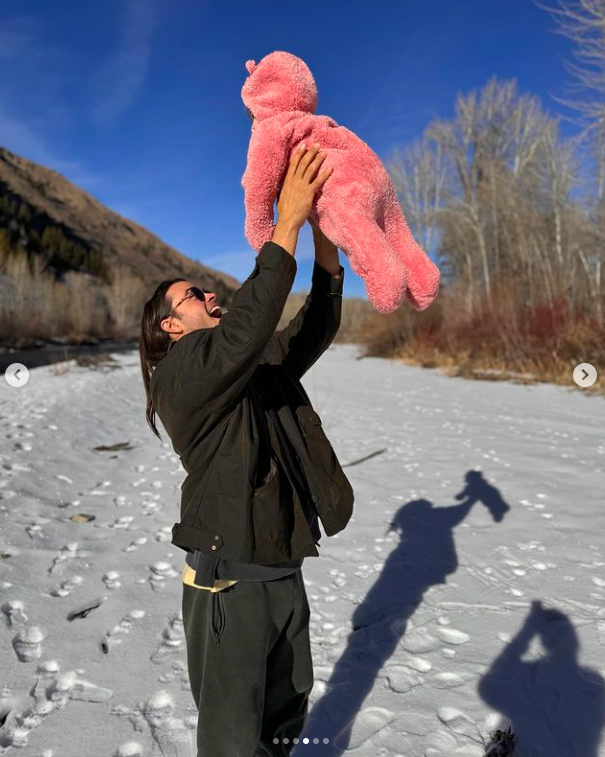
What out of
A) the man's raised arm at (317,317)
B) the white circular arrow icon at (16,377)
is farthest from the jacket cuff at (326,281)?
the white circular arrow icon at (16,377)

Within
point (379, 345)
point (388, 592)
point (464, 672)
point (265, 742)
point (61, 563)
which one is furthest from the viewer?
point (379, 345)

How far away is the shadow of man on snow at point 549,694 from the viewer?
1774 millimetres

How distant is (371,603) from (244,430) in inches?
75.8

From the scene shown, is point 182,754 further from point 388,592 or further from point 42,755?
point 388,592

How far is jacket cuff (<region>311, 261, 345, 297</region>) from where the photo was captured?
151 centimetres

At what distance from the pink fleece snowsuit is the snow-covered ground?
1.66 meters

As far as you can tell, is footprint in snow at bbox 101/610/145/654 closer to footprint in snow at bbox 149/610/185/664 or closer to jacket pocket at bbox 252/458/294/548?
footprint in snow at bbox 149/610/185/664

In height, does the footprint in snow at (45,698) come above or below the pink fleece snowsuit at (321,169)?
below

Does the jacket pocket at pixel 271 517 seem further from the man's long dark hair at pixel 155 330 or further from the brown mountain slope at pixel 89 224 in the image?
the brown mountain slope at pixel 89 224

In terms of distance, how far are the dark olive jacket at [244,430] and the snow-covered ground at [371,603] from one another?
1.05 meters

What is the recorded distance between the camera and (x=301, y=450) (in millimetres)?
1402

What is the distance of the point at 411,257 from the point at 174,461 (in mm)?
4568

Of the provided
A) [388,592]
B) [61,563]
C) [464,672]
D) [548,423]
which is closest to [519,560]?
[388,592]

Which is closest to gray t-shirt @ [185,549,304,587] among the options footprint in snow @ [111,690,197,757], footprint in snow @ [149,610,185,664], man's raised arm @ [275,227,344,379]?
man's raised arm @ [275,227,344,379]
